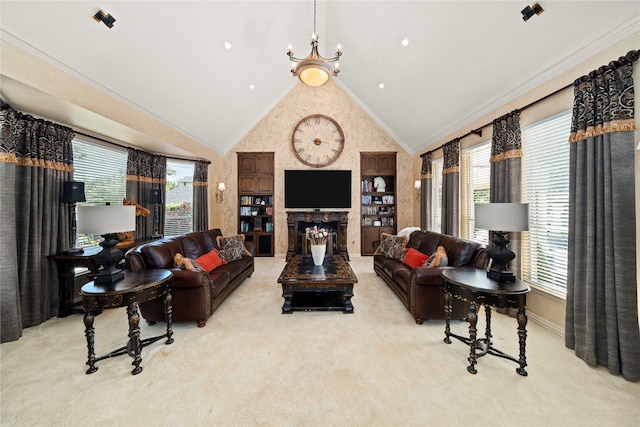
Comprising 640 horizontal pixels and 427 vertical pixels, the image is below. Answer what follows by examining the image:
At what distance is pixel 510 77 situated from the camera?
10.5 ft

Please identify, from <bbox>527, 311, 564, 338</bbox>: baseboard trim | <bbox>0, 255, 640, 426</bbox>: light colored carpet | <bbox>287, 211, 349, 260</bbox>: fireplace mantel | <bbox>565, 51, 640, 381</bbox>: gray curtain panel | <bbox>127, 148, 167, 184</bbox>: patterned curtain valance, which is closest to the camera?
<bbox>0, 255, 640, 426</bbox>: light colored carpet

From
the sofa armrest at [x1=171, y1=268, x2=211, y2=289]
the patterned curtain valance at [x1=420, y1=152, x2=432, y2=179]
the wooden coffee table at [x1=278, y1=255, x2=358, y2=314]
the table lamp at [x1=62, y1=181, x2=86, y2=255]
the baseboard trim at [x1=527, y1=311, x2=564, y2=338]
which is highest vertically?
the patterned curtain valance at [x1=420, y1=152, x2=432, y2=179]

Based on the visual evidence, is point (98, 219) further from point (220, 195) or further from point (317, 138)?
point (317, 138)

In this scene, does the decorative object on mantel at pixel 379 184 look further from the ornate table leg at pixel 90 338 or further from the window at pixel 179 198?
the ornate table leg at pixel 90 338

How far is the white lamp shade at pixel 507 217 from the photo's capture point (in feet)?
7.16

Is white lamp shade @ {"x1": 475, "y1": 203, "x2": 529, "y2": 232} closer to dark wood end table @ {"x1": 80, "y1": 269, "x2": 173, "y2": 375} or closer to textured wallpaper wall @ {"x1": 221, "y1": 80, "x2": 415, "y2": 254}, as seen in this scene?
dark wood end table @ {"x1": 80, "y1": 269, "x2": 173, "y2": 375}

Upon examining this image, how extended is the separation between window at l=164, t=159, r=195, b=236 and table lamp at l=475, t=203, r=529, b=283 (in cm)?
589

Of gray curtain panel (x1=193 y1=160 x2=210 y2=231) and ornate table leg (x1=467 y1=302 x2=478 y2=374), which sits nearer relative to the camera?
ornate table leg (x1=467 y1=302 x2=478 y2=374)

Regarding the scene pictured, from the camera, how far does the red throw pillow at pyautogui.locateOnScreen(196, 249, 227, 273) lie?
3613 mm

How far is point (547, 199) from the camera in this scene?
9.55 feet

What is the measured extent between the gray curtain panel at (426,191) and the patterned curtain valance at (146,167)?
5733mm

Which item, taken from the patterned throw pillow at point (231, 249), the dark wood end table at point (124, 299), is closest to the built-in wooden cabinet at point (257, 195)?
the patterned throw pillow at point (231, 249)

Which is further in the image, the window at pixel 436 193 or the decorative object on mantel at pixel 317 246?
the window at pixel 436 193

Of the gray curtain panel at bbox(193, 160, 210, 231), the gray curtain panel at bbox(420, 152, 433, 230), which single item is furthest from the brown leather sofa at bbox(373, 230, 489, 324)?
the gray curtain panel at bbox(193, 160, 210, 231)
